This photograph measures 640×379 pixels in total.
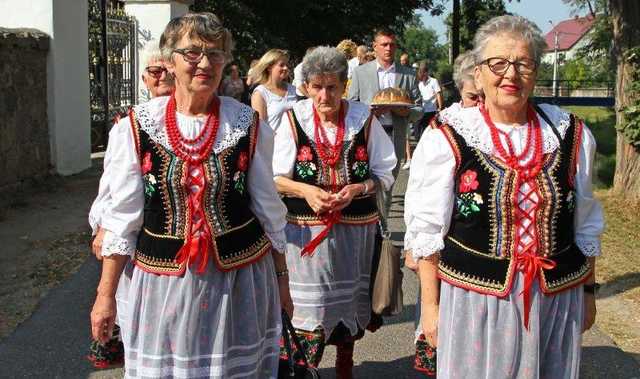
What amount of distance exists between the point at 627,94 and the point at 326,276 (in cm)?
649

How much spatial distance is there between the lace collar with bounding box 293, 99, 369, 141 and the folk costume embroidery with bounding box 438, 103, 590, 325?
1.55 metres

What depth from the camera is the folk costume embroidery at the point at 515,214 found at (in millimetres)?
2799

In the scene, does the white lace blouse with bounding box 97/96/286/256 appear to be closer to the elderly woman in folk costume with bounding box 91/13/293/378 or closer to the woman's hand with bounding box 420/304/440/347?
the elderly woman in folk costume with bounding box 91/13/293/378

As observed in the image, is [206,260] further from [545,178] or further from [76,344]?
[76,344]

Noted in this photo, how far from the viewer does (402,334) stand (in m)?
5.51

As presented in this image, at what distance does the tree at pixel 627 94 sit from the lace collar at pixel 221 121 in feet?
23.9

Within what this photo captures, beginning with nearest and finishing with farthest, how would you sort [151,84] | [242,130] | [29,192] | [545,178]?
1. [545,178]
2. [242,130]
3. [151,84]
4. [29,192]

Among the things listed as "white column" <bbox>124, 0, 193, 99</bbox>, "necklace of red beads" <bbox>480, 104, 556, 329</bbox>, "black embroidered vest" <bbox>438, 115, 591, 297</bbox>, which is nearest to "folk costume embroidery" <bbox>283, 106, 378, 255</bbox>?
"black embroidered vest" <bbox>438, 115, 591, 297</bbox>

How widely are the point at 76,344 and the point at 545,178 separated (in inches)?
139

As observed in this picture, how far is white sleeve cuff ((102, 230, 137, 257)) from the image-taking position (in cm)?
296

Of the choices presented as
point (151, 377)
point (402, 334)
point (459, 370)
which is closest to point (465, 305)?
point (459, 370)

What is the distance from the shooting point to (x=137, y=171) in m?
2.96

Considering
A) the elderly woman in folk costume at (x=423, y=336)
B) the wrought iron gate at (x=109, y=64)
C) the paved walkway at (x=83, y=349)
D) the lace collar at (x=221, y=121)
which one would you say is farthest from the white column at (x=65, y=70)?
the lace collar at (x=221, y=121)

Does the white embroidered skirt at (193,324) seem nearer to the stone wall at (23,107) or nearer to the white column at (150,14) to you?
the stone wall at (23,107)
